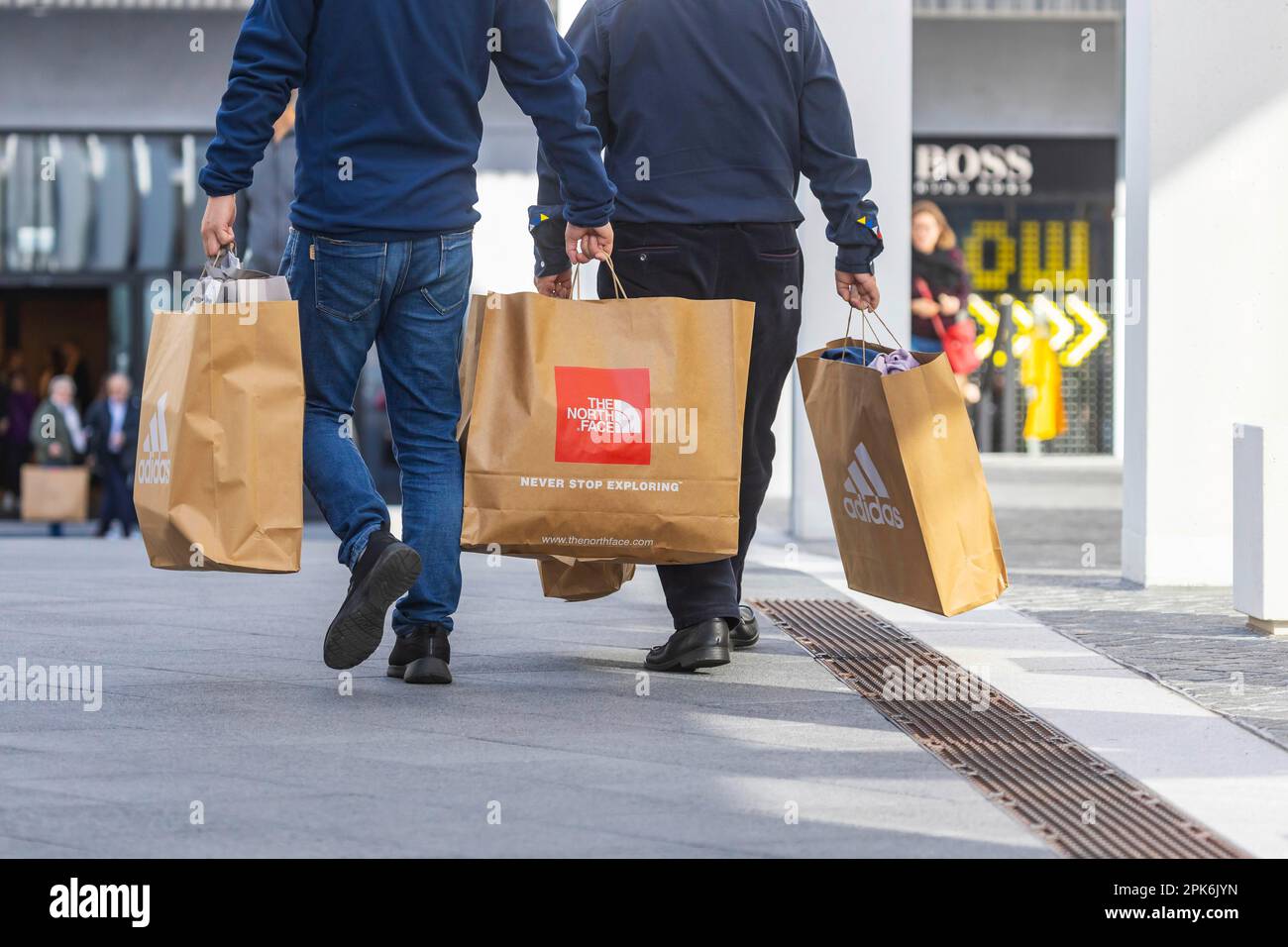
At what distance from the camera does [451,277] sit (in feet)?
14.8

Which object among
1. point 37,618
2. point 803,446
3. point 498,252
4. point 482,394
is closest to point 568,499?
point 482,394

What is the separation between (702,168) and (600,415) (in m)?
0.87

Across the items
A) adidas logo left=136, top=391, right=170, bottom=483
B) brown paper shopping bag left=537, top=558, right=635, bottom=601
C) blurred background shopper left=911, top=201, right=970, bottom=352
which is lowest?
brown paper shopping bag left=537, top=558, right=635, bottom=601

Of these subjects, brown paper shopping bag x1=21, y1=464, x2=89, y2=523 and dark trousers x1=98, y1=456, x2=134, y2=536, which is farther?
brown paper shopping bag x1=21, y1=464, x2=89, y2=523

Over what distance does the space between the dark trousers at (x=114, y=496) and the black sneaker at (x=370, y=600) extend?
1235 cm

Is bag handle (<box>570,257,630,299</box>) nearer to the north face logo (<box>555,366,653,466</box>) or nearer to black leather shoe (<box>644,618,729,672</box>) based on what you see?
the north face logo (<box>555,366,653,466</box>)

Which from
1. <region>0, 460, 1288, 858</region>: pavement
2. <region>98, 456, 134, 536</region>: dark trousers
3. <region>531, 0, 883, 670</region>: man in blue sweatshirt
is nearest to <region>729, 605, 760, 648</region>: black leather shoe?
<region>0, 460, 1288, 858</region>: pavement

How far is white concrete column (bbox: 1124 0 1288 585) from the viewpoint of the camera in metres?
6.92

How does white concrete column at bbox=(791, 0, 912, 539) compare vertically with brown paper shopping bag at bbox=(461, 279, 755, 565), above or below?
above

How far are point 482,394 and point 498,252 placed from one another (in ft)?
39.0

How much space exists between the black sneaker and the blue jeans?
0.23 metres

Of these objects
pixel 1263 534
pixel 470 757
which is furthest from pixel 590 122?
pixel 1263 534

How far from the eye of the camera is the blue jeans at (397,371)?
442 centimetres

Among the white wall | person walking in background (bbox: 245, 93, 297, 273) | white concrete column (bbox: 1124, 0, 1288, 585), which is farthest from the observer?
the white wall
